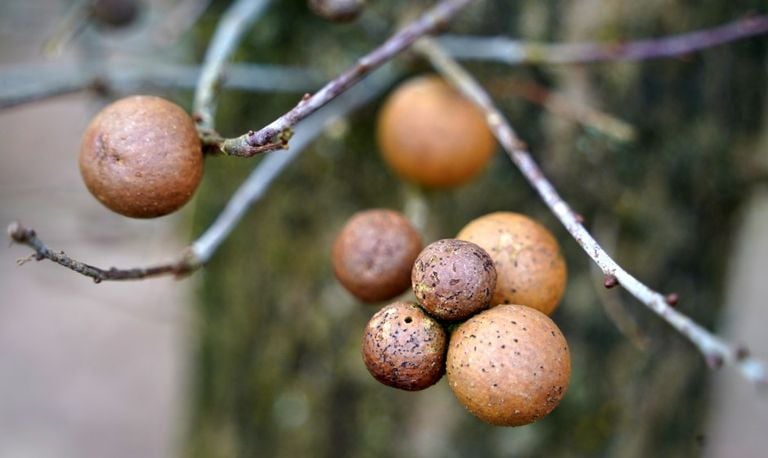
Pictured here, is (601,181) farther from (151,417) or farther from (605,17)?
(151,417)

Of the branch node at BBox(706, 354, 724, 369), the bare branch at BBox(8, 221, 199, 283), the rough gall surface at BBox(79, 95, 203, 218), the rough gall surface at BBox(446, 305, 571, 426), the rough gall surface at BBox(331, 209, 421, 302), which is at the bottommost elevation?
the branch node at BBox(706, 354, 724, 369)

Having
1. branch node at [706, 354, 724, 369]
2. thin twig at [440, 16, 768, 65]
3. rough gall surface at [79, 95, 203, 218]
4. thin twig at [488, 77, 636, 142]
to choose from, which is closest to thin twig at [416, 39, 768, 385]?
branch node at [706, 354, 724, 369]

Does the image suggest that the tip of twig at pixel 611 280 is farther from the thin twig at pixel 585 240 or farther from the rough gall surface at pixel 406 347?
the rough gall surface at pixel 406 347

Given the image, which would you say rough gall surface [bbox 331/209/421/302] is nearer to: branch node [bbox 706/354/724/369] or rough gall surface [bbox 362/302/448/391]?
rough gall surface [bbox 362/302/448/391]

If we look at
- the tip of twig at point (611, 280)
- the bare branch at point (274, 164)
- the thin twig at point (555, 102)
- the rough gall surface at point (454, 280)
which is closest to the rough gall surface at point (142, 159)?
the bare branch at point (274, 164)

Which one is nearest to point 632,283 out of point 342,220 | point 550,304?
point 550,304
